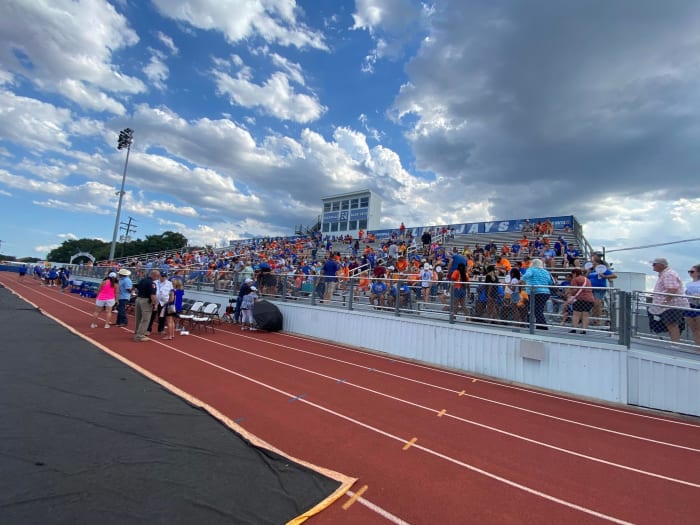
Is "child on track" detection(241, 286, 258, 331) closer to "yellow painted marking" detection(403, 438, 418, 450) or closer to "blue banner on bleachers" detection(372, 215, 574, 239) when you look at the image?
"yellow painted marking" detection(403, 438, 418, 450)

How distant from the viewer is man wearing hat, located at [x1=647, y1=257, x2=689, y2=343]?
20.0ft

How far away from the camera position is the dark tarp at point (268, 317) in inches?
497

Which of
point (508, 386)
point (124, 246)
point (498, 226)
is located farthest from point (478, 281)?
point (124, 246)

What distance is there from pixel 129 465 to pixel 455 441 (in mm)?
3718

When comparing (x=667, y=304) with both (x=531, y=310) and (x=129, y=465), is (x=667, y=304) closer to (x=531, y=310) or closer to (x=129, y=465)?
(x=531, y=310)

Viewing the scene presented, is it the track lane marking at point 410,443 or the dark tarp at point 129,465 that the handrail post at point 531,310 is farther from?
the dark tarp at point 129,465

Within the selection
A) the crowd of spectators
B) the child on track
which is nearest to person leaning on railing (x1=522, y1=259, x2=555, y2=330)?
the crowd of spectators

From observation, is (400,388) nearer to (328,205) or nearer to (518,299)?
(518,299)

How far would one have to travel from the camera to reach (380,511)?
119 inches

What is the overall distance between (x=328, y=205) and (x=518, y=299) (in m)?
29.1

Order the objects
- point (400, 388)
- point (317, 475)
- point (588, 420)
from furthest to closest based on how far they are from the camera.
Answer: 1. point (400, 388)
2. point (588, 420)
3. point (317, 475)

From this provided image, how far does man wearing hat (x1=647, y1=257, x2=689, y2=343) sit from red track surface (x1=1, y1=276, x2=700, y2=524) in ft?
5.17

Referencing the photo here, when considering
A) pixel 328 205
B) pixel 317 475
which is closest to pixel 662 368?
pixel 317 475

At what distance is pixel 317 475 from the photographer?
11.2ft
